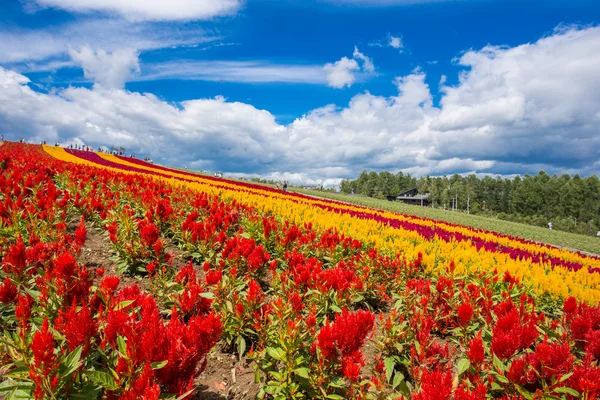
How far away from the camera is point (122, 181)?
9398mm

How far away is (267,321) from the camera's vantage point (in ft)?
10.4

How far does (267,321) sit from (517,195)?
101 meters

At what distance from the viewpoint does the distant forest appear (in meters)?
72.5

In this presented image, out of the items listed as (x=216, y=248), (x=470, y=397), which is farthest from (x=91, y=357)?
(x=216, y=248)

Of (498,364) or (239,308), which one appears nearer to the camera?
(498,364)

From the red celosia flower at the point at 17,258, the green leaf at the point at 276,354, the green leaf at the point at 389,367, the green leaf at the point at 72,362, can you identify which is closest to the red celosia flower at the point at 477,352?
the green leaf at the point at 389,367

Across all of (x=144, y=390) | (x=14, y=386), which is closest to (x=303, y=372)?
(x=144, y=390)

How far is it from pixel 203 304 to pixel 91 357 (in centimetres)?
113

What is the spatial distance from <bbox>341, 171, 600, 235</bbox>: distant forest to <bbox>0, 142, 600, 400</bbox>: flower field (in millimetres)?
65638

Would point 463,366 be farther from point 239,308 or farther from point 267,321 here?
point 239,308

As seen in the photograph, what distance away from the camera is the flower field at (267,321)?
70.1 inches

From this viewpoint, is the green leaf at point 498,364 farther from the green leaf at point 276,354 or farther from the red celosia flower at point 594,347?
the green leaf at point 276,354

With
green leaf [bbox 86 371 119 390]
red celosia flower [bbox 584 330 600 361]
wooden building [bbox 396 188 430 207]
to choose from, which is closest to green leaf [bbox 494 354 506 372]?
red celosia flower [bbox 584 330 600 361]

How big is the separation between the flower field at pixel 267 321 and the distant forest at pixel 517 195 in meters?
65.6
